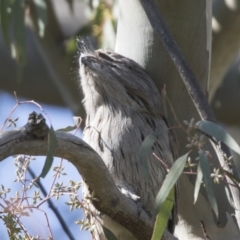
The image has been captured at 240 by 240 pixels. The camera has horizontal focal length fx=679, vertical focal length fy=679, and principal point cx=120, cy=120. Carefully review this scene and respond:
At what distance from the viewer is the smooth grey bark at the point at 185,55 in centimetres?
192

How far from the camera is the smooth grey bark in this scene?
1920 mm

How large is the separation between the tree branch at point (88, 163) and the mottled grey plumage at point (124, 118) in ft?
0.45

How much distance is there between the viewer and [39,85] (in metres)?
3.99

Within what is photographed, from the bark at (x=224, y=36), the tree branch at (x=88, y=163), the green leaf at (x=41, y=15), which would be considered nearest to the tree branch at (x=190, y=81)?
the tree branch at (x=88, y=163)

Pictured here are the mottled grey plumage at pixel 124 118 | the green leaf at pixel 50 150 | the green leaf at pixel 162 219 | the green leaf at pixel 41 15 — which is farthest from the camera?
the green leaf at pixel 41 15

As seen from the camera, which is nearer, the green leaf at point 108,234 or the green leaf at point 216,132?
the green leaf at point 216,132

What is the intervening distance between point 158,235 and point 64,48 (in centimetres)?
234

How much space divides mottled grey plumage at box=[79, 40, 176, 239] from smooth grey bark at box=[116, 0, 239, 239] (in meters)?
0.07

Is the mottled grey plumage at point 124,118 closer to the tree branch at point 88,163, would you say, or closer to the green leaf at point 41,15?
the tree branch at point 88,163

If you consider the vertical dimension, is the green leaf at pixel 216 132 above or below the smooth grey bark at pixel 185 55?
below

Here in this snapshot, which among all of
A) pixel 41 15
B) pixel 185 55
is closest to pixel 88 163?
pixel 185 55

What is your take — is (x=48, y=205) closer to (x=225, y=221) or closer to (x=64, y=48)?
(x=225, y=221)

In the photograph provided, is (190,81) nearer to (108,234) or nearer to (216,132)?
(216,132)

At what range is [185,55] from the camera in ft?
6.36
